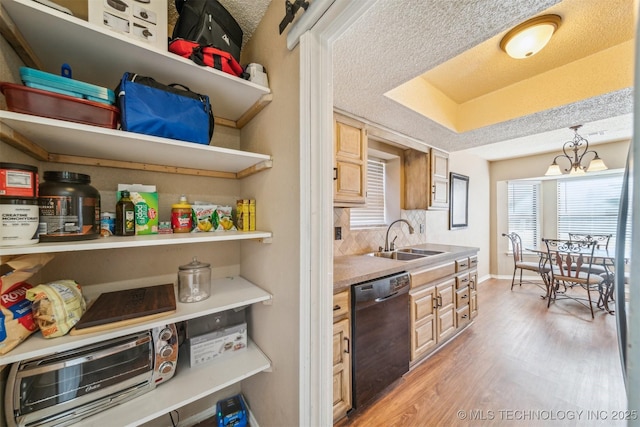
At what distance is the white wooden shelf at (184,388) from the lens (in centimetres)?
83

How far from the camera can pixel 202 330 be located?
1141mm

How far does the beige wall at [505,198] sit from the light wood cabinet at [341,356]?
15.1ft

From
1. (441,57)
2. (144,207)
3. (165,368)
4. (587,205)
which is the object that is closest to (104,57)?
(144,207)

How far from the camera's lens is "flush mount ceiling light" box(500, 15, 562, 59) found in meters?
1.36

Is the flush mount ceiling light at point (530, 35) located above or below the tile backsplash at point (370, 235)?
above

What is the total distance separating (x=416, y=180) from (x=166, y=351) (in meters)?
2.70

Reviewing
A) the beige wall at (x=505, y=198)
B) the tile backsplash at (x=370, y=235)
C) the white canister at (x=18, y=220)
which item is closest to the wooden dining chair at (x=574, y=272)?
the beige wall at (x=505, y=198)

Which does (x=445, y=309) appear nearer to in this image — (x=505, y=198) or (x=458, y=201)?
(x=458, y=201)

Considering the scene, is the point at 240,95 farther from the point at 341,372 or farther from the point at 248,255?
the point at 341,372

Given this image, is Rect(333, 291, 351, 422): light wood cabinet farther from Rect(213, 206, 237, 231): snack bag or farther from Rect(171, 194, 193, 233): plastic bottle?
Rect(171, 194, 193, 233): plastic bottle

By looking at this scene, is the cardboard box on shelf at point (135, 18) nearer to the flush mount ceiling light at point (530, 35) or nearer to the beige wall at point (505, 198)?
the flush mount ceiling light at point (530, 35)

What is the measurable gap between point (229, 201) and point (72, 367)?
934 mm

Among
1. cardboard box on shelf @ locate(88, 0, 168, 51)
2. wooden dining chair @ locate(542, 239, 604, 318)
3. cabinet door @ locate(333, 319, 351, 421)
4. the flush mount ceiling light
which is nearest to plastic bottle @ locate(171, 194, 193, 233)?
cardboard box on shelf @ locate(88, 0, 168, 51)

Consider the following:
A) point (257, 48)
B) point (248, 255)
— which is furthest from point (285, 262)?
point (257, 48)
